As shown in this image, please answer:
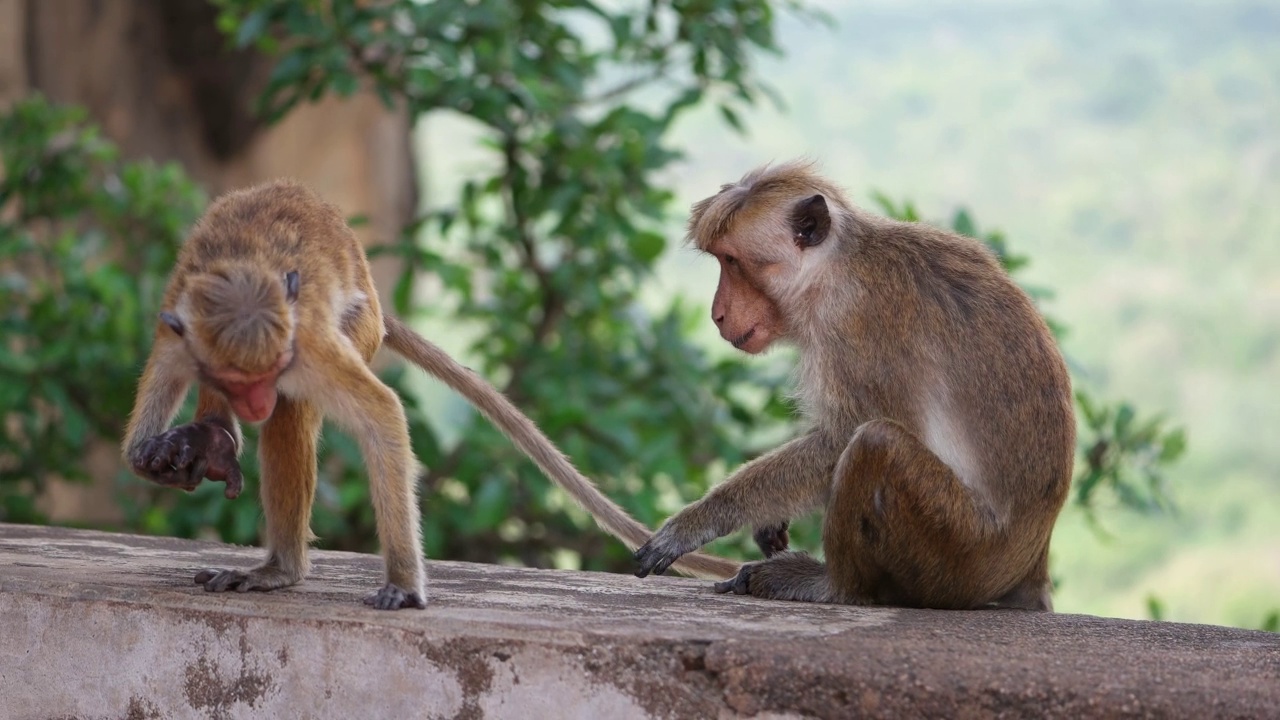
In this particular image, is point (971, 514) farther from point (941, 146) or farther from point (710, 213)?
point (941, 146)

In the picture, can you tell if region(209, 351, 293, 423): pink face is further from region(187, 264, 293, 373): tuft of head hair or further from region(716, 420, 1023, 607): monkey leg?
region(716, 420, 1023, 607): monkey leg

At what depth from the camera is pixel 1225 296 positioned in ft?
41.2

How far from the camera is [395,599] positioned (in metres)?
3.15

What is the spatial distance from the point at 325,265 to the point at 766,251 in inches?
48.2

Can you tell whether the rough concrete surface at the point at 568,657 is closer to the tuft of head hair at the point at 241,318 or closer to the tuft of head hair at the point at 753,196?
the tuft of head hair at the point at 241,318

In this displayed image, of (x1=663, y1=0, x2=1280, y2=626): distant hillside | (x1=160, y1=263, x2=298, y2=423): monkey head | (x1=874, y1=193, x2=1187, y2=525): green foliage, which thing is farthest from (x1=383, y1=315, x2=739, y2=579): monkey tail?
(x1=663, y1=0, x2=1280, y2=626): distant hillside

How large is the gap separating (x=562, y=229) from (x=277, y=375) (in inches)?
124

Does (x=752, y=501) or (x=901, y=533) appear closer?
(x=901, y=533)

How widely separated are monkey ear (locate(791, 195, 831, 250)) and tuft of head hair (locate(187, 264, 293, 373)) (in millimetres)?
1485

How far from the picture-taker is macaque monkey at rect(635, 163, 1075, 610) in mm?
3600

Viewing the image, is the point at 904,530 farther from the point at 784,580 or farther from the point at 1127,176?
the point at 1127,176

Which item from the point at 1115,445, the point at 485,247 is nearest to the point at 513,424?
the point at 1115,445

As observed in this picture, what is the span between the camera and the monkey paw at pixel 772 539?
423 cm

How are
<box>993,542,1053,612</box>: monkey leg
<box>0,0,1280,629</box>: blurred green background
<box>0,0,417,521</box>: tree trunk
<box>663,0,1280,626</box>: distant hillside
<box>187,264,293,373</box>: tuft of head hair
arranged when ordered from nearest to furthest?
<box>187,264,293,373</box>: tuft of head hair < <box>993,542,1053,612</box>: monkey leg < <box>0,0,1280,629</box>: blurred green background < <box>0,0,417,521</box>: tree trunk < <box>663,0,1280,626</box>: distant hillside
